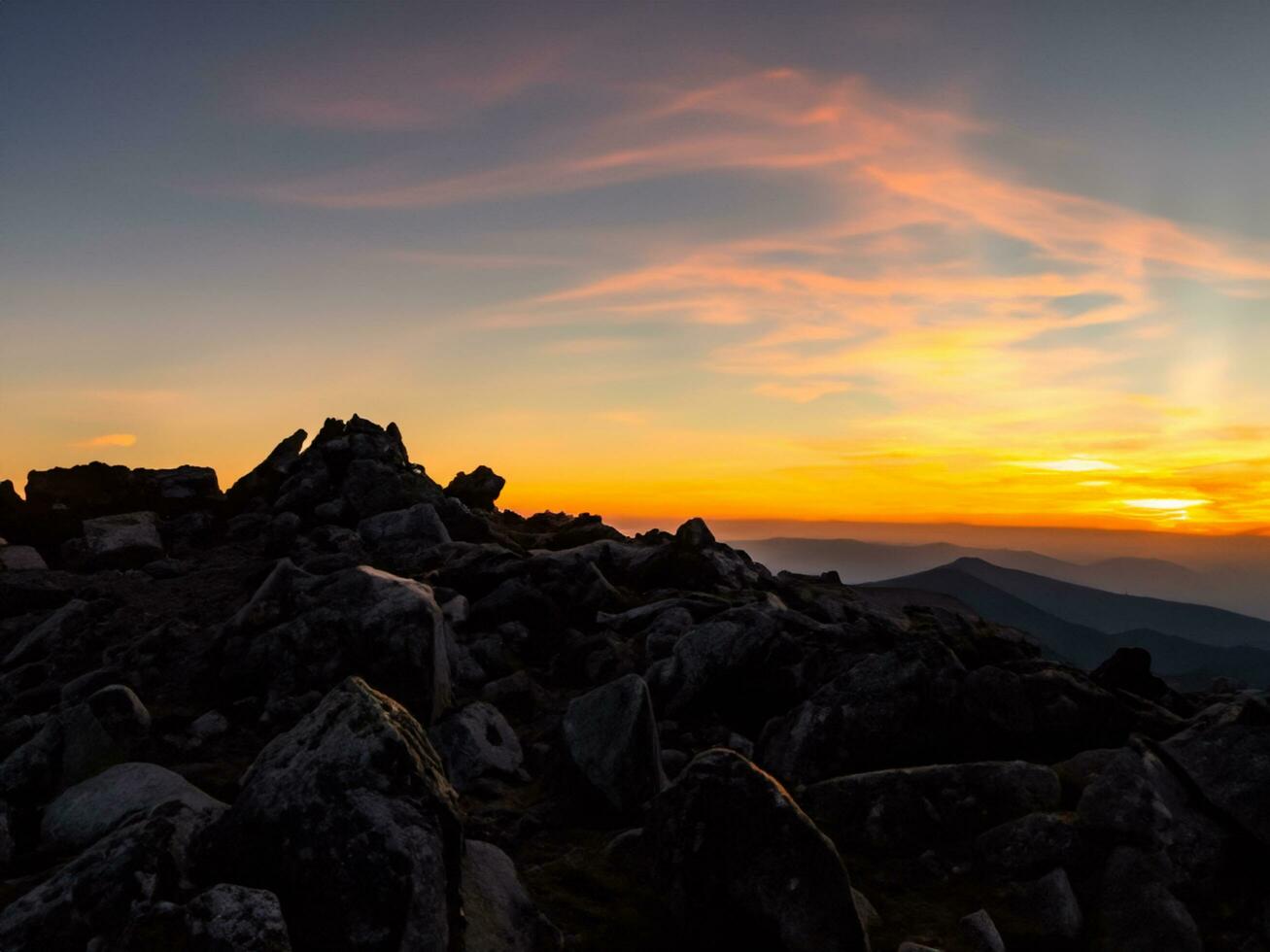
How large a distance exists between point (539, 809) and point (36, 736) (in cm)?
1058

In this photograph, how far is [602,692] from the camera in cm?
1952

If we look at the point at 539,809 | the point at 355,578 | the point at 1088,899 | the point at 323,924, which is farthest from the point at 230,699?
the point at 1088,899

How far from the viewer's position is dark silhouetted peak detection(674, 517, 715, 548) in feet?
142

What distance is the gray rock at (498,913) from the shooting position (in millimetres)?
12781

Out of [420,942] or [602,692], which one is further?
[602,692]

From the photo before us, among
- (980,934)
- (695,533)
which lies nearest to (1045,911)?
(980,934)

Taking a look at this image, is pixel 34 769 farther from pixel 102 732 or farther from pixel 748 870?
pixel 748 870

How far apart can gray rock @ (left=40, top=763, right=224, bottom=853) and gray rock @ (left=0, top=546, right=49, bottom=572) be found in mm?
25766

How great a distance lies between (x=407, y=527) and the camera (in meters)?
39.6

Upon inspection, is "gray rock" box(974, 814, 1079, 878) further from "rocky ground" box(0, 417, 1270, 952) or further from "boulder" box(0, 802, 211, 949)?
"boulder" box(0, 802, 211, 949)

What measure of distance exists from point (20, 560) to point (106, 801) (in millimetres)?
28197

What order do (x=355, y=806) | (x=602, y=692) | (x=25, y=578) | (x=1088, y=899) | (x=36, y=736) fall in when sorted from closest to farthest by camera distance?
(x=355, y=806)
(x=1088, y=899)
(x=36, y=736)
(x=602, y=692)
(x=25, y=578)

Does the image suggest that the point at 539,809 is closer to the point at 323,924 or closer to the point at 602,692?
the point at 602,692

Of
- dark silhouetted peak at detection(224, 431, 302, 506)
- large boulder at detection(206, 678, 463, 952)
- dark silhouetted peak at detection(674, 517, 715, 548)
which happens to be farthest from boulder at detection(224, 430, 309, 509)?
large boulder at detection(206, 678, 463, 952)
